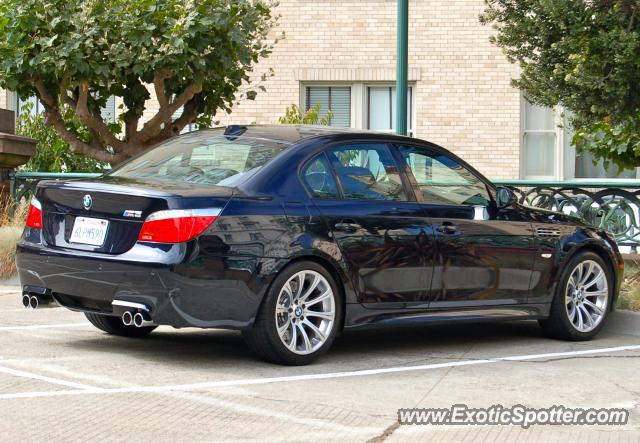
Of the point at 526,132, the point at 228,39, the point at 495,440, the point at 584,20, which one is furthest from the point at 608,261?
the point at 526,132

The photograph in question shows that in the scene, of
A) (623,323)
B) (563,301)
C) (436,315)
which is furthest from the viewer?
(623,323)

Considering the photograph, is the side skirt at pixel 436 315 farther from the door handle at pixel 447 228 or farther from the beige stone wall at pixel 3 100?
the beige stone wall at pixel 3 100

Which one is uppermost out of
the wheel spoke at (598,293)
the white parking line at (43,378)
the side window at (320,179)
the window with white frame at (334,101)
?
the window with white frame at (334,101)

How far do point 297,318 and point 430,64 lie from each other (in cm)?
1219

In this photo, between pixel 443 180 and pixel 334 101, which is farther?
pixel 334 101

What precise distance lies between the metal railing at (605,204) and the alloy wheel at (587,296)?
9.12ft

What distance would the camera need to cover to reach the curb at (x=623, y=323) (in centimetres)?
1016

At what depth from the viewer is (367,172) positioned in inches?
331

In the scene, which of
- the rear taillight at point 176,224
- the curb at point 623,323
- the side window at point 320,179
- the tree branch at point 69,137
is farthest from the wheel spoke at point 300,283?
the tree branch at point 69,137

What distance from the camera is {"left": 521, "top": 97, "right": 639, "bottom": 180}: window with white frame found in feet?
62.9

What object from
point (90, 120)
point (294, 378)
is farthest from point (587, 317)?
point (90, 120)

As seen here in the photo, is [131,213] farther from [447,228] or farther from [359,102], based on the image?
[359,102]

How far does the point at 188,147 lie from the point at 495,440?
135 inches

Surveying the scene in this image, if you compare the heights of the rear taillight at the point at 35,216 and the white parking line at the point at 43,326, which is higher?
the rear taillight at the point at 35,216
